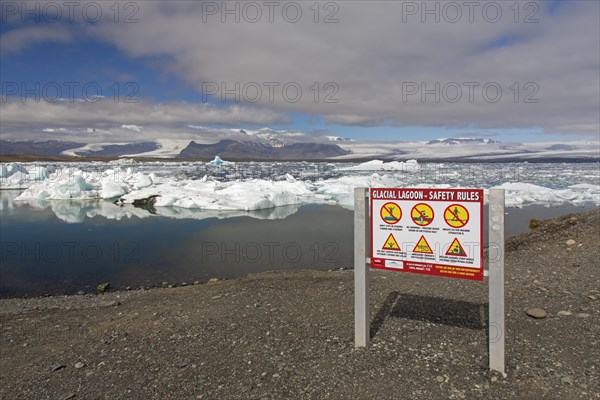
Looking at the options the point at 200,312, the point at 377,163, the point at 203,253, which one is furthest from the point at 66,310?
the point at 377,163

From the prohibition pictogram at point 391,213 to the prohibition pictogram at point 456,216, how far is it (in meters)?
0.38

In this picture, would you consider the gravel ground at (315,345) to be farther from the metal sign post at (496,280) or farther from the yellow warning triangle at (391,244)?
the yellow warning triangle at (391,244)

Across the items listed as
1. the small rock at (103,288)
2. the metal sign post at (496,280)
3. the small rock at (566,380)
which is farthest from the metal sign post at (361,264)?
the small rock at (103,288)

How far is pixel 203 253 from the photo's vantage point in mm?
11266

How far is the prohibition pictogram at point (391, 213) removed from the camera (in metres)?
3.46

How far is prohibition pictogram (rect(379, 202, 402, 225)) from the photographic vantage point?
3.46 m

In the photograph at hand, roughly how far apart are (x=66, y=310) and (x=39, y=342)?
5.98ft

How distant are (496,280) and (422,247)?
0.59 metres

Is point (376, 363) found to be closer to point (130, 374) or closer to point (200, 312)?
point (130, 374)

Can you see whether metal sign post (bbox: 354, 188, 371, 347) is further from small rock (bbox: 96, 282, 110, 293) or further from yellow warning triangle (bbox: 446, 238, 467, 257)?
small rock (bbox: 96, 282, 110, 293)

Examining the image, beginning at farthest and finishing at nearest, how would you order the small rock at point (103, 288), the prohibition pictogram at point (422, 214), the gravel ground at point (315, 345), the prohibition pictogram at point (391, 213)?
the small rock at point (103, 288)
the prohibition pictogram at point (391, 213)
the prohibition pictogram at point (422, 214)
the gravel ground at point (315, 345)

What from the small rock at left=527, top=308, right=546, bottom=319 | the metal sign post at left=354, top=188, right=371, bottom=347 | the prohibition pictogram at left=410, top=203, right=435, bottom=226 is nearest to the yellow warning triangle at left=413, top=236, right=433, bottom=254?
the prohibition pictogram at left=410, top=203, right=435, bottom=226

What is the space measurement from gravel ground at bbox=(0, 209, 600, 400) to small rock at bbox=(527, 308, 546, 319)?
0.08 m

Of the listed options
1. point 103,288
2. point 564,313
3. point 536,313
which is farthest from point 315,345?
point 103,288
